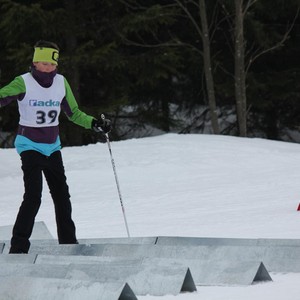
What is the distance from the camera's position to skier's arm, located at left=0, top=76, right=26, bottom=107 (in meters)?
6.24

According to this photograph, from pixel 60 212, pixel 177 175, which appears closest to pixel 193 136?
pixel 177 175

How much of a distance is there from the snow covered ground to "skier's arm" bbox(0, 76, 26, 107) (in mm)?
2073

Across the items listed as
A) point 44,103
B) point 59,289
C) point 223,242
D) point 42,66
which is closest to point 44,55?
point 42,66

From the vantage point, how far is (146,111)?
23469 millimetres

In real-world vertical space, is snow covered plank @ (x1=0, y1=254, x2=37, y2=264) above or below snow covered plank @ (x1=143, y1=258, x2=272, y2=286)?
below

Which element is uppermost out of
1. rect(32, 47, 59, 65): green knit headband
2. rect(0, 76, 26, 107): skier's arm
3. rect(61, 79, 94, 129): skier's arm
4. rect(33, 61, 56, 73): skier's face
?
rect(32, 47, 59, 65): green knit headband

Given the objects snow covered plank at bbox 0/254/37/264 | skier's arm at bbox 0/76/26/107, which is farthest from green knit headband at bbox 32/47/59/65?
snow covered plank at bbox 0/254/37/264

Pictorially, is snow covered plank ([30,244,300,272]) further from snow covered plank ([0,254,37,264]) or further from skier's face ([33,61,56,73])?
skier's face ([33,61,56,73])

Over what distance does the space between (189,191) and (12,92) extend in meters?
5.11

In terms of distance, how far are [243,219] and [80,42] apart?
1512cm

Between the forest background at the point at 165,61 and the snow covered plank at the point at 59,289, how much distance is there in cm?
1540

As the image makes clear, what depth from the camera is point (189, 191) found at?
11.1 m

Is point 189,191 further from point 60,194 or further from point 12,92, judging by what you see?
point 12,92

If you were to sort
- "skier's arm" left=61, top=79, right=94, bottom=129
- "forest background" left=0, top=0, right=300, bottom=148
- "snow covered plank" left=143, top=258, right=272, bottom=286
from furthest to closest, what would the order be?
"forest background" left=0, top=0, right=300, bottom=148, "skier's arm" left=61, top=79, right=94, bottom=129, "snow covered plank" left=143, top=258, right=272, bottom=286
